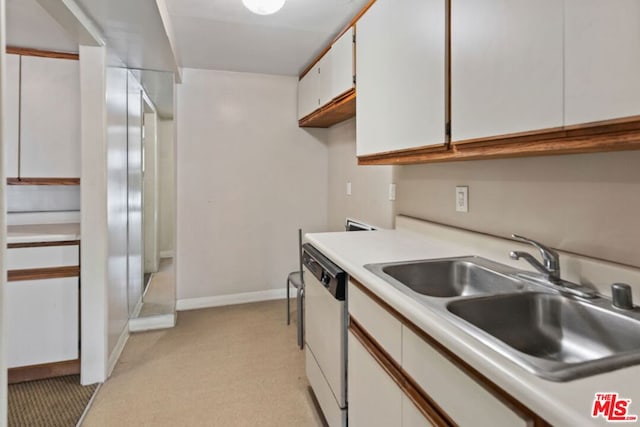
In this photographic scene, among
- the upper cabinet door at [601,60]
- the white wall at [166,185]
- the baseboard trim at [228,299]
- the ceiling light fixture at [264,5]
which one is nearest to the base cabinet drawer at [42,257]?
the white wall at [166,185]

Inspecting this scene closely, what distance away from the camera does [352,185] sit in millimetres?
3133

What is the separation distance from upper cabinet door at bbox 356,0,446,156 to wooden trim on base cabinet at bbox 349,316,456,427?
2.59 ft

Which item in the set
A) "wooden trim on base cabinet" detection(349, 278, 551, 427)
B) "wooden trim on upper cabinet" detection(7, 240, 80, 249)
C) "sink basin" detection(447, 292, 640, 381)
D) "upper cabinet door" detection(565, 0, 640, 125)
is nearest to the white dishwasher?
"wooden trim on base cabinet" detection(349, 278, 551, 427)

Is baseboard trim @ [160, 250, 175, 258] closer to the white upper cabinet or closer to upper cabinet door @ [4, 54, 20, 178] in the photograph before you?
upper cabinet door @ [4, 54, 20, 178]

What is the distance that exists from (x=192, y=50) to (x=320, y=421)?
281 centimetres

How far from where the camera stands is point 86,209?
213 centimetres

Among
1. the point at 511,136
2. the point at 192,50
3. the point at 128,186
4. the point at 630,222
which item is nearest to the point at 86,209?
the point at 128,186

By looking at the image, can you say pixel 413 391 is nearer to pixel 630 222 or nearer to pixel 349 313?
pixel 349 313

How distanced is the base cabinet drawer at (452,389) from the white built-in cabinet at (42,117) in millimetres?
2424

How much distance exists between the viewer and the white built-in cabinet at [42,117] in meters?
2.28

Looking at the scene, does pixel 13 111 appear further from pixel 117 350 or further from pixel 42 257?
pixel 117 350

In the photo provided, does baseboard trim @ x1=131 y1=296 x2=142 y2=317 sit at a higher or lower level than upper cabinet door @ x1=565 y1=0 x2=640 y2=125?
lower

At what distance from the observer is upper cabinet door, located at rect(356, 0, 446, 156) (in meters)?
1.37

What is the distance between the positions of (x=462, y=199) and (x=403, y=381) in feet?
3.18
